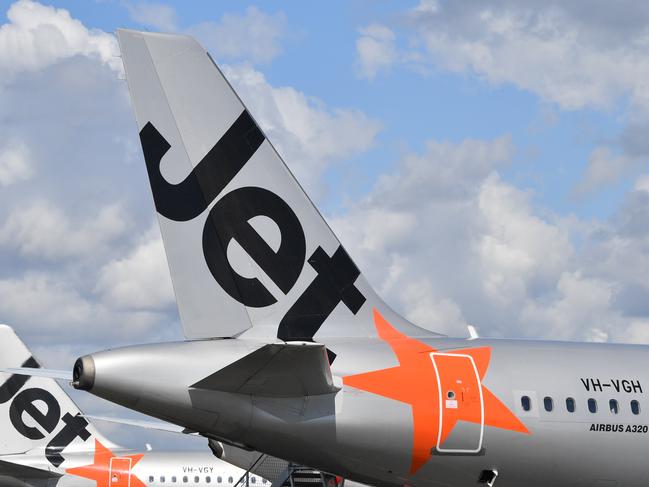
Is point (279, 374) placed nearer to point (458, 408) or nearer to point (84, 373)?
point (84, 373)

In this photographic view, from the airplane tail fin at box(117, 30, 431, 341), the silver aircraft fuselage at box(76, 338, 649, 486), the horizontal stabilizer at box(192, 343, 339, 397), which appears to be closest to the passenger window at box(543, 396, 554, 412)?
the silver aircraft fuselage at box(76, 338, 649, 486)

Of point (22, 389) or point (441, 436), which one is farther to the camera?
point (22, 389)

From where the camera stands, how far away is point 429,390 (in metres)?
17.1

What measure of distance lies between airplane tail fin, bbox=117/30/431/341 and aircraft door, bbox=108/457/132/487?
20.0 m

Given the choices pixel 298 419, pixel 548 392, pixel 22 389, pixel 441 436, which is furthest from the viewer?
pixel 22 389

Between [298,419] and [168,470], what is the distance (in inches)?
835

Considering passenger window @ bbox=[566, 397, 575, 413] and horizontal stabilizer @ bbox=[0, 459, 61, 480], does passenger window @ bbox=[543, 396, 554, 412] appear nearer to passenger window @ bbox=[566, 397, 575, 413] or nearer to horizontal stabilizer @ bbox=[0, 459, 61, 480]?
passenger window @ bbox=[566, 397, 575, 413]

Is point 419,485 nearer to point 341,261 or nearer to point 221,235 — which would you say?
point 341,261

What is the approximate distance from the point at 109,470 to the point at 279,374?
21753mm

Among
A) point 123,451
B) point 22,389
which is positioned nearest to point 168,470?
point 123,451

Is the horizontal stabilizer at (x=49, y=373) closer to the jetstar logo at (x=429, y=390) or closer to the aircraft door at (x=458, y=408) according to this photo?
the jetstar logo at (x=429, y=390)

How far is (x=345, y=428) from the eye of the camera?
16.3 meters

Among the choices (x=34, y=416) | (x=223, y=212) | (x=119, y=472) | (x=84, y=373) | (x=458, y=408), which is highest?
(x=34, y=416)

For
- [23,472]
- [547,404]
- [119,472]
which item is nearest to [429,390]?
[547,404]
